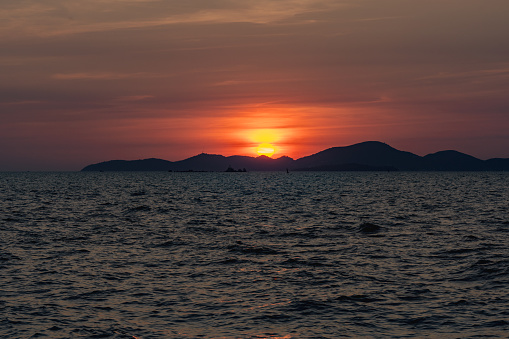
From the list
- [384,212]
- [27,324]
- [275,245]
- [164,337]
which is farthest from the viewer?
[384,212]

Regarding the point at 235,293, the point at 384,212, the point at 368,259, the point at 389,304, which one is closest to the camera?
the point at 389,304

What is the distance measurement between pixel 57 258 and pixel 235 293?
522 inches

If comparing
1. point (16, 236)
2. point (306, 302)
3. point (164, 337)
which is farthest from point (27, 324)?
point (16, 236)

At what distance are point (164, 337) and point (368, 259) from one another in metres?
16.5

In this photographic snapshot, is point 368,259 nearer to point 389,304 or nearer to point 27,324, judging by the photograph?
point 389,304

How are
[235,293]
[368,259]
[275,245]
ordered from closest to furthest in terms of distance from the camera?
[235,293] → [368,259] → [275,245]

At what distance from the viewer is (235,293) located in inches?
899

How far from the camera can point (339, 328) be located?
1802cm

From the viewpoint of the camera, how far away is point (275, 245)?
36312mm

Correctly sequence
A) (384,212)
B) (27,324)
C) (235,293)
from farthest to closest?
(384,212), (235,293), (27,324)

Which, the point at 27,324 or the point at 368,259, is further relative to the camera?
the point at 368,259

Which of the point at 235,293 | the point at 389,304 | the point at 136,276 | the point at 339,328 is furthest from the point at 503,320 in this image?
the point at 136,276

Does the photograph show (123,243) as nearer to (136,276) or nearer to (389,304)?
(136,276)

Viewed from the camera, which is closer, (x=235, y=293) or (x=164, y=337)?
(x=164, y=337)
